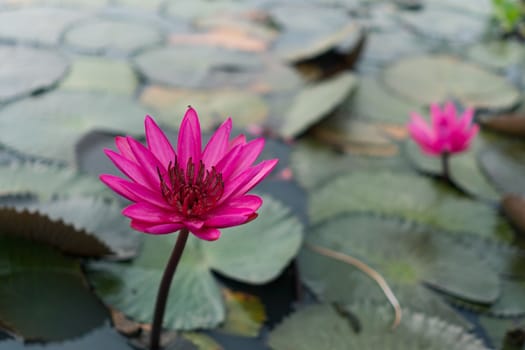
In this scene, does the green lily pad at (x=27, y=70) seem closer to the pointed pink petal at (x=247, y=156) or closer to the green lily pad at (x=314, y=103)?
the green lily pad at (x=314, y=103)

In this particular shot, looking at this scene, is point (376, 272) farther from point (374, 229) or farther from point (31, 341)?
point (31, 341)

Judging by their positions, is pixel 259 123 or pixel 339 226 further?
pixel 259 123

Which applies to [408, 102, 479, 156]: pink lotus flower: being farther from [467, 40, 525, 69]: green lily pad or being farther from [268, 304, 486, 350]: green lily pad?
[467, 40, 525, 69]: green lily pad

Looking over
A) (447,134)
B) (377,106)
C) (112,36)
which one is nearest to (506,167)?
(447,134)

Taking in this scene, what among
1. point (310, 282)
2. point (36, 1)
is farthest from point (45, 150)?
point (36, 1)

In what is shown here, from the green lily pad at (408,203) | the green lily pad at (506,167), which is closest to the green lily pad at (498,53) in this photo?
the green lily pad at (506,167)

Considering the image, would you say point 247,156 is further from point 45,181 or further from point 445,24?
point 445,24
